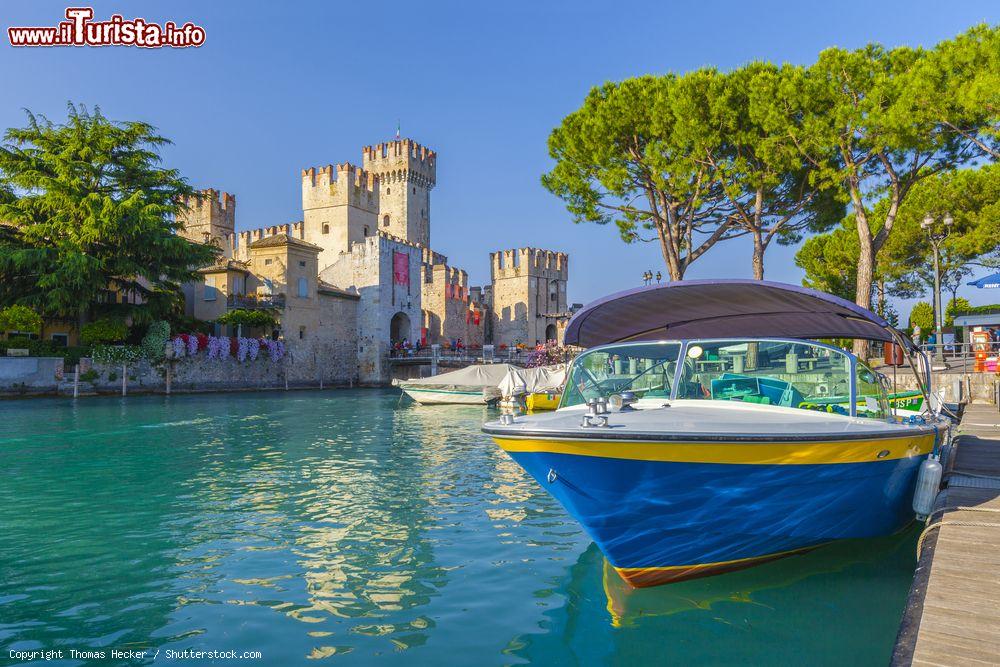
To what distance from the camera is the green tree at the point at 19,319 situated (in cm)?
2736

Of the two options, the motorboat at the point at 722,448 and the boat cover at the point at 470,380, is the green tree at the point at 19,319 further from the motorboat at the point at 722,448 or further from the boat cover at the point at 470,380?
the motorboat at the point at 722,448

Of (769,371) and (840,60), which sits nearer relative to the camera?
(769,371)

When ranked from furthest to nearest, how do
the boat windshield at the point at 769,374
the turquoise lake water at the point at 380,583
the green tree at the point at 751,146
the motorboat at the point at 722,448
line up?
the green tree at the point at 751,146 < the boat windshield at the point at 769,374 < the motorboat at the point at 722,448 < the turquoise lake water at the point at 380,583

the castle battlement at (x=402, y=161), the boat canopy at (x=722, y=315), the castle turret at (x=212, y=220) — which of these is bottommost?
the boat canopy at (x=722, y=315)

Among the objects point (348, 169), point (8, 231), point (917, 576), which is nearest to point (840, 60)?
point (917, 576)

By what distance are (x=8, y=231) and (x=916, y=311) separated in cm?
5341

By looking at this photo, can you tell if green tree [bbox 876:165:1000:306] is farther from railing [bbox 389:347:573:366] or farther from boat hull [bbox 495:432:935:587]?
boat hull [bbox 495:432:935:587]

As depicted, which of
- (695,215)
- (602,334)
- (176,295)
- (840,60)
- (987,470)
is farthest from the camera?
(176,295)

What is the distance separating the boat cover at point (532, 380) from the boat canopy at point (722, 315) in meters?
17.7

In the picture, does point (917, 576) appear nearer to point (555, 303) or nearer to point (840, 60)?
point (840, 60)

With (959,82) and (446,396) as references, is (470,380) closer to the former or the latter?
(446,396)

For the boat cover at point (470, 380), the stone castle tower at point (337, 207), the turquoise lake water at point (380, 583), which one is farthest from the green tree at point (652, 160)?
the stone castle tower at point (337, 207)

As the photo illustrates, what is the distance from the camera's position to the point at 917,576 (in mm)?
3854

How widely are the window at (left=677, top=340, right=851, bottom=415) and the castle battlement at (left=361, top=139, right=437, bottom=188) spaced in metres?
59.9
